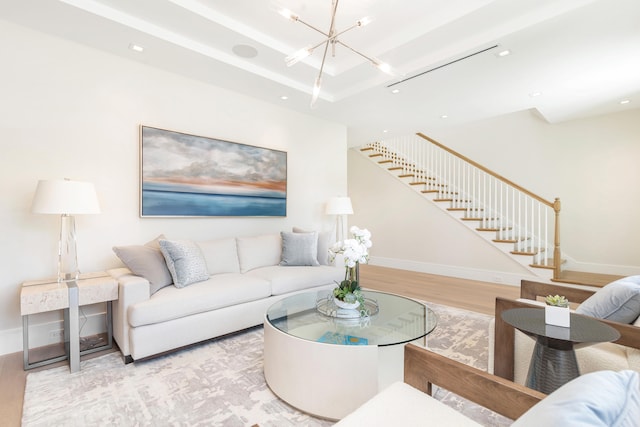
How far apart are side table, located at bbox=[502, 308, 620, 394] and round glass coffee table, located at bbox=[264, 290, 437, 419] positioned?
555 millimetres

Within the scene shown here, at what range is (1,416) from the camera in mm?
1694

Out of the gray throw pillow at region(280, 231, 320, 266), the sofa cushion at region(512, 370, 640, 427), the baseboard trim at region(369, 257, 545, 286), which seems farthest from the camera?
the baseboard trim at region(369, 257, 545, 286)

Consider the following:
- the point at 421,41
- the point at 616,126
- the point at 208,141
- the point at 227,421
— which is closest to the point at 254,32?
the point at 208,141

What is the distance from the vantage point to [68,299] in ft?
7.23

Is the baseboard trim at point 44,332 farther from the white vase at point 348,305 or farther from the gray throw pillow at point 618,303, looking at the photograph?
the gray throw pillow at point 618,303

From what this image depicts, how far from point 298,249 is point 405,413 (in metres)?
2.71

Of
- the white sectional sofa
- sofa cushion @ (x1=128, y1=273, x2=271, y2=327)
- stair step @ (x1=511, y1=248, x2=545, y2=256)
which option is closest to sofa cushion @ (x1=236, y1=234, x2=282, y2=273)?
the white sectional sofa

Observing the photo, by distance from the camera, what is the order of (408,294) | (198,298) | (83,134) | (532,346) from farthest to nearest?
(408,294)
(83,134)
(198,298)
(532,346)

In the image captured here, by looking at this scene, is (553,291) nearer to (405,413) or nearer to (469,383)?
(469,383)

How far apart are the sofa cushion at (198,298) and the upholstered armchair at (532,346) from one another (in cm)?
199

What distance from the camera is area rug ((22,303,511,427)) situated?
165 cm

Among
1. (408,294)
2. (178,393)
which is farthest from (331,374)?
(408,294)

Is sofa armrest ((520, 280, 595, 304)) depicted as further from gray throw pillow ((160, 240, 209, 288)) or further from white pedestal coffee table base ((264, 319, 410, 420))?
gray throw pillow ((160, 240, 209, 288))

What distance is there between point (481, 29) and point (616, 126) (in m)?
3.71
